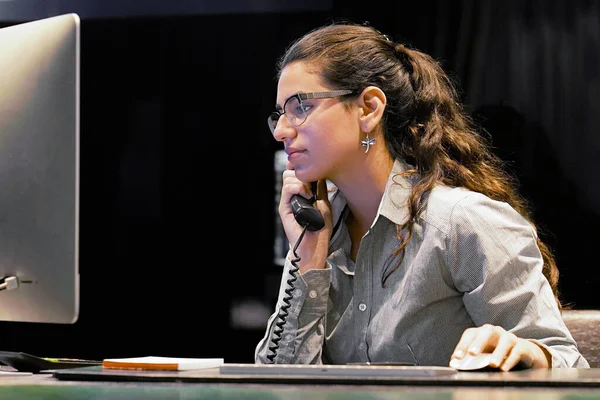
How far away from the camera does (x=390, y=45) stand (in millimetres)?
1999

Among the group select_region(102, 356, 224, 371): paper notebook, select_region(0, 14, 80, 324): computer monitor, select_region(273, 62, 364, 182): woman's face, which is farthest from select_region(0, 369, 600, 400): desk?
select_region(273, 62, 364, 182): woman's face

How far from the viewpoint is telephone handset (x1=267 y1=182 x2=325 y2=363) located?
182cm

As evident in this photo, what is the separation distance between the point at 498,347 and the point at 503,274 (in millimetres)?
462

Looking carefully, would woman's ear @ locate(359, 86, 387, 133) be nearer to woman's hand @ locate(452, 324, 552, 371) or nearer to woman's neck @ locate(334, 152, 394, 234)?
woman's neck @ locate(334, 152, 394, 234)

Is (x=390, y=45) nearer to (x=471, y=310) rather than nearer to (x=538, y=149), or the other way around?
(x=471, y=310)

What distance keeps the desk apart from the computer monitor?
43 cm

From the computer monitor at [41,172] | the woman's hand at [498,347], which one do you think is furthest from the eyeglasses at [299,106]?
the woman's hand at [498,347]

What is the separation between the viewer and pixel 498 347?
1.14m

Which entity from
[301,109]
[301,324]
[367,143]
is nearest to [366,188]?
[367,143]

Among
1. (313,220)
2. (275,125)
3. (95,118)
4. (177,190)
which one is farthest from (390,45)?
(95,118)

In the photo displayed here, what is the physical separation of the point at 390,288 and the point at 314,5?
1956mm

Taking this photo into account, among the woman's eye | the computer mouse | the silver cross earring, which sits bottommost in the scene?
the computer mouse

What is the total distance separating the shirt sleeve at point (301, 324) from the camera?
5.82ft

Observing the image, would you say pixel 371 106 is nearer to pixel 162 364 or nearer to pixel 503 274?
pixel 503 274
